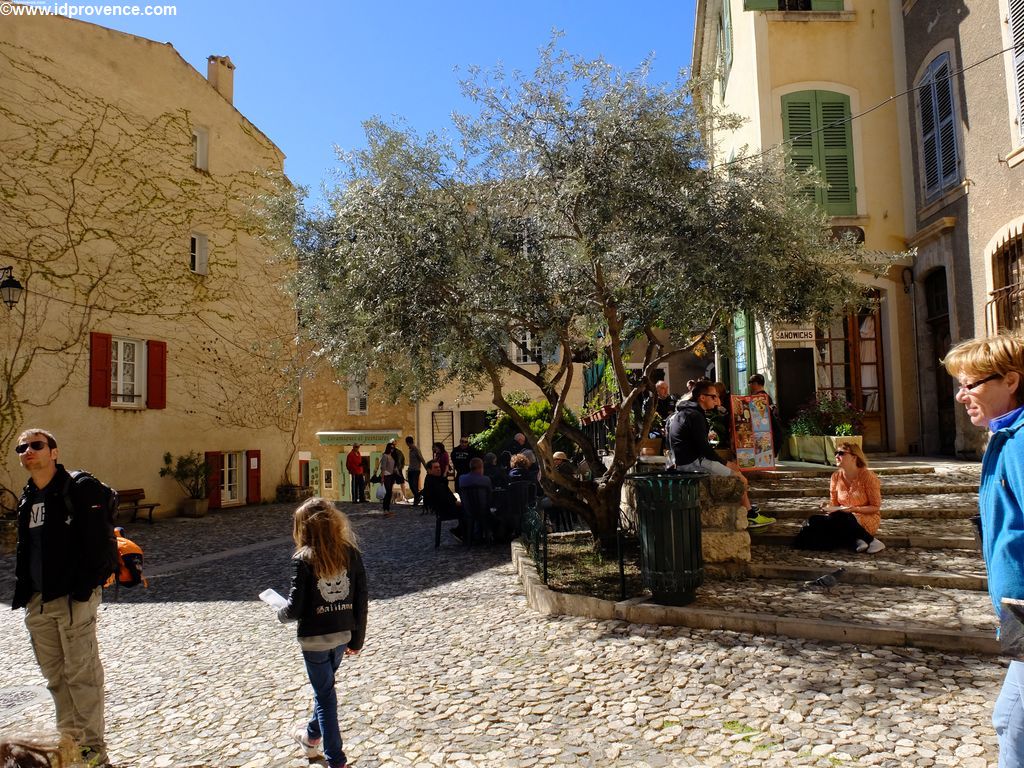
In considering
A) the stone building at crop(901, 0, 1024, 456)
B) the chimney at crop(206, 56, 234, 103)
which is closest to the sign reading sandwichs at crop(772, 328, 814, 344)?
the stone building at crop(901, 0, 1024, 456)

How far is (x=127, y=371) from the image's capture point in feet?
51.9

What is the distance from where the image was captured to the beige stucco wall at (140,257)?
45.8 feet

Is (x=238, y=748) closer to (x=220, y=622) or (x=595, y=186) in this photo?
(x=220, y=622)

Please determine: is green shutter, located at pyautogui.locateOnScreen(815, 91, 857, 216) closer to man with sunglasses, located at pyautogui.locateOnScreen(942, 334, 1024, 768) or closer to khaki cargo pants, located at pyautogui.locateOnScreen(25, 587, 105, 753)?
man with sunglasses, located at pyautogui.locateOnScreen(942, 334, 1024, 768)

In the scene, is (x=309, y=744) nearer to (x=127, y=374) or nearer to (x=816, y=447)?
(x=816, y=447)

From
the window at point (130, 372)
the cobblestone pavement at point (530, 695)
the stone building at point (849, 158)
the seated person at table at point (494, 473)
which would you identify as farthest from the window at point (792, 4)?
the window at point (130, 372)

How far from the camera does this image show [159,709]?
485 cm

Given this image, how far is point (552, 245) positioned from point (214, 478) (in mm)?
12178

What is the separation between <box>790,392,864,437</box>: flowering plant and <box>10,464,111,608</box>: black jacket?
33.2 feet

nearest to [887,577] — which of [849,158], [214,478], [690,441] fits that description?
[690,441]

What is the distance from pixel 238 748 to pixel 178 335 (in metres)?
14.0

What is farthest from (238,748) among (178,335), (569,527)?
(178,335)

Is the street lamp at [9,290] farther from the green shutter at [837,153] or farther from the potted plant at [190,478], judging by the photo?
the green shutter at [837,153]

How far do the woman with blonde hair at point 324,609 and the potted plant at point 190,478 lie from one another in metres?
13.5
